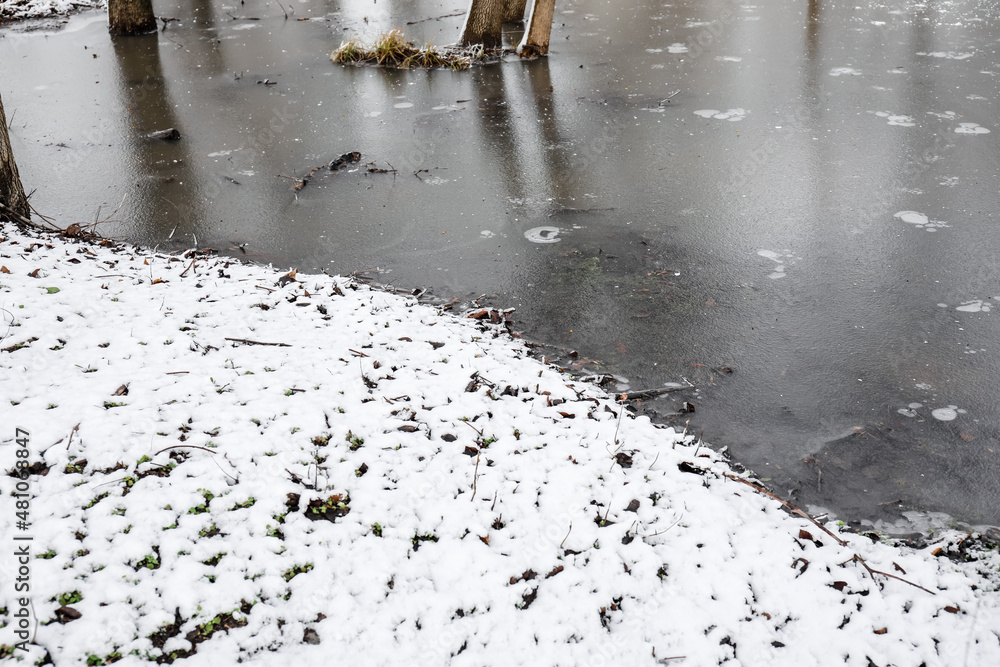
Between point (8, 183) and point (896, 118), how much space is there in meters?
9.71

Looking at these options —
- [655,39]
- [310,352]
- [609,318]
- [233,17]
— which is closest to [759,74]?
[655,39]

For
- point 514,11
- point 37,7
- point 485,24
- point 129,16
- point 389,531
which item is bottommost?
point 389,531

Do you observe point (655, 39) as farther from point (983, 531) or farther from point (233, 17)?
point (983, 531)

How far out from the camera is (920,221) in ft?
19.8

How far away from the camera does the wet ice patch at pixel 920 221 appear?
5.94m

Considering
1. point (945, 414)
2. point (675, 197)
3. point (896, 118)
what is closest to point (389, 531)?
point (945, 414)

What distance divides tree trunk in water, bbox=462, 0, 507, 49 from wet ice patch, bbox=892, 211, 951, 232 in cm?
800

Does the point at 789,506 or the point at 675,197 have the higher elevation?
the point at 675,197

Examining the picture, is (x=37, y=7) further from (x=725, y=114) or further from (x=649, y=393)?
(x=649, y=393)

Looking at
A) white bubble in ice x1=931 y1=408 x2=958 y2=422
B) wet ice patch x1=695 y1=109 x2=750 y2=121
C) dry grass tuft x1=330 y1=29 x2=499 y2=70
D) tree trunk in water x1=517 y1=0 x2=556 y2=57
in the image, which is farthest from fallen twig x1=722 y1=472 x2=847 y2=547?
tree trunk in water x1=517 y1=0 x2=556 y2=57

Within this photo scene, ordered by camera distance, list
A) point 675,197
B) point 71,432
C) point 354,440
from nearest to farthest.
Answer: point 71,432
point 354,440
point 675,197

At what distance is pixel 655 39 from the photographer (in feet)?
40.6

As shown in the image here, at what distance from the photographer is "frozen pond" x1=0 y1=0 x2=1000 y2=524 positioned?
167 inches

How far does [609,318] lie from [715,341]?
808 mm
